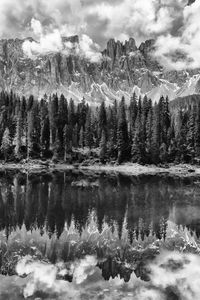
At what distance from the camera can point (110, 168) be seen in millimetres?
150625

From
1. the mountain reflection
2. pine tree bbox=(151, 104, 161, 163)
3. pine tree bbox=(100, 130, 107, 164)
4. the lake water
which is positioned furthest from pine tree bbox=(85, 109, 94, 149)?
the lake water

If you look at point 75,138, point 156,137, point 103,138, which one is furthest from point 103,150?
point 156,137

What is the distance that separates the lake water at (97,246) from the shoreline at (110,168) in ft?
217

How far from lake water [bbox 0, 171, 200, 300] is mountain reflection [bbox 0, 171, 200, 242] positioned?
138 millimetres

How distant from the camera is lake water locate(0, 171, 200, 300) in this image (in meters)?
29.9

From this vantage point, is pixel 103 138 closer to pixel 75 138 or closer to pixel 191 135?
pixel 75 138

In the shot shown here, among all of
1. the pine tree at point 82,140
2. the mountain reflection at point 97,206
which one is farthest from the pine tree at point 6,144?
the mountain reflection at point 97,206

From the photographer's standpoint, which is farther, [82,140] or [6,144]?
[82,140]

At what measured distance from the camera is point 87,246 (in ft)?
135

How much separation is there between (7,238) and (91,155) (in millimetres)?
117972

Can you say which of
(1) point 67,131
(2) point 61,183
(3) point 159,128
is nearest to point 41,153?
(1) point 67,131

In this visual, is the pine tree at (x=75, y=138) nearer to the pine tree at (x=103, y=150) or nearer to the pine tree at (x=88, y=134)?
the pine tree at (x=88, y=134)

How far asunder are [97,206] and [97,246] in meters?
24.2

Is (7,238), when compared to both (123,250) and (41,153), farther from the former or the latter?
(41,153)
